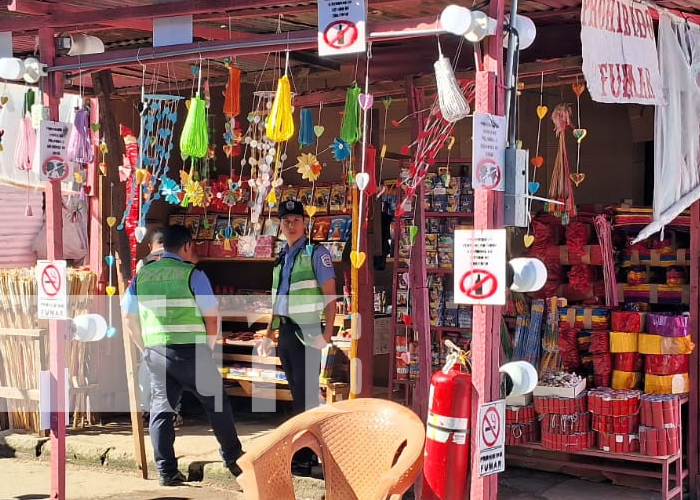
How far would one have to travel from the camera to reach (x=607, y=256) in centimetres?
702

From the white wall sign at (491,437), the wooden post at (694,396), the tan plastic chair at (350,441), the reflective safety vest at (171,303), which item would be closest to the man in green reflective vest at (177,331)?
the reflective safety vest at (171,303)

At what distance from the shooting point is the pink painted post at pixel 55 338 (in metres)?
5.95

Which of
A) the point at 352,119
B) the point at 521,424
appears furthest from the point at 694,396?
the point at 352,119

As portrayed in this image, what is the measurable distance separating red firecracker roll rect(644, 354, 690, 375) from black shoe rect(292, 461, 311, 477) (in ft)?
7.94

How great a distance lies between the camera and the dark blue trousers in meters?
6.62

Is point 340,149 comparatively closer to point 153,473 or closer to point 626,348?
point 626,348

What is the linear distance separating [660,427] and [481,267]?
2802mm

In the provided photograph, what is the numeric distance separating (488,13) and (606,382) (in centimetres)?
331

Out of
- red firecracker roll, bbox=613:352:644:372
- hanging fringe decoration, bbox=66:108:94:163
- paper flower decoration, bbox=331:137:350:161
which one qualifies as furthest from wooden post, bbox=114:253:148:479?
red firecracker roll, bbox=613:352:644:372

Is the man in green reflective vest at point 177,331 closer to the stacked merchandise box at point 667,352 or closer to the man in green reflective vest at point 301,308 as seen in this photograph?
the man in green reflective vest at point 301,308

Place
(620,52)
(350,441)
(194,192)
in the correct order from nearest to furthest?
(350,441), (620,52), (194,192)

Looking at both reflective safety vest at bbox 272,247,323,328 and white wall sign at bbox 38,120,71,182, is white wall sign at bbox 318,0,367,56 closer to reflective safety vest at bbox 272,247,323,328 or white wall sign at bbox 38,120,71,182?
white wall sign at bbox 38,120,71,182

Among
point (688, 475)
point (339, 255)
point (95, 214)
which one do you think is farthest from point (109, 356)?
point (688, 475)

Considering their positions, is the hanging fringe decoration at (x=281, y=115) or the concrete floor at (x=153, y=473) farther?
the concrete floor at (x=153, y=473)
